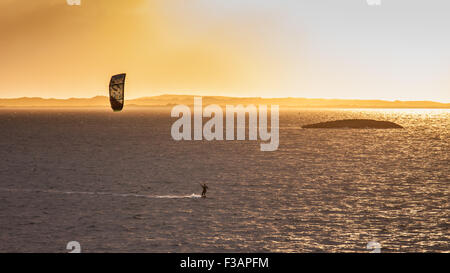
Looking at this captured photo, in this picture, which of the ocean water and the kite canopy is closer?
the ocean water

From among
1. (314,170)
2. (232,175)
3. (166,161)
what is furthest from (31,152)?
(314,170)

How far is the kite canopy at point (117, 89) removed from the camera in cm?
4378

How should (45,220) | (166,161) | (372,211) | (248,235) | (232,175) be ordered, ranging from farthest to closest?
1. (166,161)
2. (232,175)
3. (372,211)
4. (45,220)
5. (248,235)

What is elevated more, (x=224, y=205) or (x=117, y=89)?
(x=117, y=89)

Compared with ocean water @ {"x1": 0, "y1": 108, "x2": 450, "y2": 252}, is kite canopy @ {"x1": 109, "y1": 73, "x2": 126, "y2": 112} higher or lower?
higher

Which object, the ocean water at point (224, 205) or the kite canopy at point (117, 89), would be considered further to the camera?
the kite canopy at point (117, 89)

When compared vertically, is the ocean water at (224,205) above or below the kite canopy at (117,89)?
below

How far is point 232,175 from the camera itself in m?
73.0

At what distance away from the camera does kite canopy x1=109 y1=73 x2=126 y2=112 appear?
1724 inches

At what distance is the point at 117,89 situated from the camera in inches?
1770

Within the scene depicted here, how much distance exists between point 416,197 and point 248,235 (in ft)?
85.4
